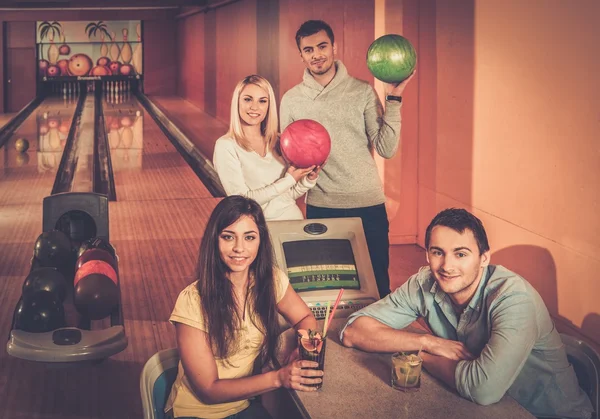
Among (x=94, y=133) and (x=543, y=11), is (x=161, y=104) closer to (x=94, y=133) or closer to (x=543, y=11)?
(x=94, y=133)

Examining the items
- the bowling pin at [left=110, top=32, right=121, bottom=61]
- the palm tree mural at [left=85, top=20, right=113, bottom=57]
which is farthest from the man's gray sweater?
the bowling pin at [left=110, top=32, right=121, bottom=61]

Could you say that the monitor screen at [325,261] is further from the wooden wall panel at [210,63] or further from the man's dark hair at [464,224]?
the wooden wall panel at [210,63]

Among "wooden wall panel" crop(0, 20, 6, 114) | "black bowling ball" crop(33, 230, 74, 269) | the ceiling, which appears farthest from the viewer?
"wooden wall panel" crop(0, 20, 6, 114)

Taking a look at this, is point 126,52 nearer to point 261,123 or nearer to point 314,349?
point 261,123

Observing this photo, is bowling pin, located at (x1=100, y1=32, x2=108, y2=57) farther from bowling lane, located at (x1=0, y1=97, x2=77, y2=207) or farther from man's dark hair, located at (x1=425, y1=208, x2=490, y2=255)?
man's dark hair, located at (x1=425, y1=208, x2=490, y2=255)

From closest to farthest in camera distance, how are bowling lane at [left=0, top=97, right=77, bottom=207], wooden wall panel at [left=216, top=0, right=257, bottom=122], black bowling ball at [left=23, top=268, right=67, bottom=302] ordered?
black bowling ball at [left=23, top=268, right=67, bottom=302]
bowling lane at [left=0, top=97, right=77, bottom=207]
wooden wall panel at [left=216, top=0, right=257, bottom=122]

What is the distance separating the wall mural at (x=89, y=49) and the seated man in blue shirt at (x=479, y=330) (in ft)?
50.4

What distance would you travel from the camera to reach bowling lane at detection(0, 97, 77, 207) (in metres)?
6.35

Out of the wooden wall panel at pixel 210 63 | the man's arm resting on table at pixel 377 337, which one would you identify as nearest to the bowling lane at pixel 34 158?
the wooden wall panel at pixel 210 63

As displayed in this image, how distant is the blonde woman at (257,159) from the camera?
220cm

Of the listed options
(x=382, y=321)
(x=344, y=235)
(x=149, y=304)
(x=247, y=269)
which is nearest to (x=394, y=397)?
(x=382, y=321)

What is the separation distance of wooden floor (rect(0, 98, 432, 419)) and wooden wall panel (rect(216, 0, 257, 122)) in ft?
2.73

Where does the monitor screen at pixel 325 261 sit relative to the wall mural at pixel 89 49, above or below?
below

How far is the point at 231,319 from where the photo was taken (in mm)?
1640
